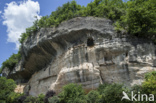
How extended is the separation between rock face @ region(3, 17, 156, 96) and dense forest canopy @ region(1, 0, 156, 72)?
0.73 m

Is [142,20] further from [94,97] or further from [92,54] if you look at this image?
[94,97]

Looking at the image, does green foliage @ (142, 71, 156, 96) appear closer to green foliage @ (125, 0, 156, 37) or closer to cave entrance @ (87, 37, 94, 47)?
green foliage @ (125, 0, 156, 37)

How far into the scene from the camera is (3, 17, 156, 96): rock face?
540 inches

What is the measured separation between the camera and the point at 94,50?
14773 mm

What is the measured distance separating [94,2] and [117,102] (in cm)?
1183

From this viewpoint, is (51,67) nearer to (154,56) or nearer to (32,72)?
(32,72)

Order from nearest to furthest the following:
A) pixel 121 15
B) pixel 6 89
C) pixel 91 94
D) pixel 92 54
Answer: pixel 91 94, pixel 92 54, pixel 121 15, pixel 6 89

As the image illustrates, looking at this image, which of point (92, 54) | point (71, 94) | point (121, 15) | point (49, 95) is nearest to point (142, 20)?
point (121, 15)

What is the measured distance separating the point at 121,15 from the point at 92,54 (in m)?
5.14

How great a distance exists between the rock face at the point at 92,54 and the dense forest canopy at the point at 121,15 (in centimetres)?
73

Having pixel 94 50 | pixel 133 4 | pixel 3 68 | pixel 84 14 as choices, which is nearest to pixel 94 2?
pixel 84 14

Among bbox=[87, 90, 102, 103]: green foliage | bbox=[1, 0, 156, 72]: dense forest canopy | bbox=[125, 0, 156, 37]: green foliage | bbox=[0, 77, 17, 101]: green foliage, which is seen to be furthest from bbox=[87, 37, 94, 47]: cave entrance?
bbox=[0, 77, 17, 101]: green foliage

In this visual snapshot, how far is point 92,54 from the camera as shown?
14.8m

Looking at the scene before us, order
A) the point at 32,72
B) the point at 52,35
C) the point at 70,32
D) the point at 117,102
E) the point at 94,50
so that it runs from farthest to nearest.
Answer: the point at 32,72 → the point at 52,35 → the point at 70,32 → the point at 94,50 → the point at 117,102
